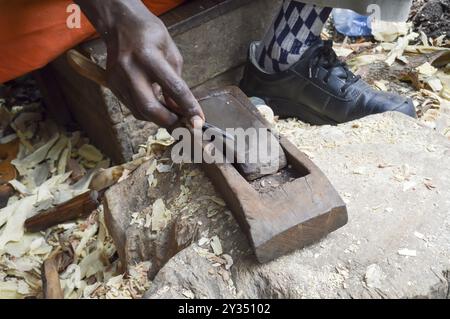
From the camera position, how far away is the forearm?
1305 millimetres

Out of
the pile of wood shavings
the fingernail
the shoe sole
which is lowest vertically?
the pile of wood shavings

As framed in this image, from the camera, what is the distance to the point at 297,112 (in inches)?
81.2

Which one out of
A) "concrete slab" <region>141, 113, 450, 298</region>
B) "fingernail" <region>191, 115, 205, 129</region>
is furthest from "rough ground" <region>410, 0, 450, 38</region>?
"fingernail" <region>191, 115, 205, 129</region>

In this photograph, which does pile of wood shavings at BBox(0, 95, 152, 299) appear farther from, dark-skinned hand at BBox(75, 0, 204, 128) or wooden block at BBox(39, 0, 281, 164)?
dark-skinned hand at BBox(75, 0, 204, 128)

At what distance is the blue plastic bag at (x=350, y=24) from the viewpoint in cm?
256

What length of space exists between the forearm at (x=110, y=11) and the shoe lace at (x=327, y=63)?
0.81m

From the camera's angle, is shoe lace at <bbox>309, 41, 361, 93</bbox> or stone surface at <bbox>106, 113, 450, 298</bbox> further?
shoe lace at <bbox>309, 41, 361, 93</bbox>

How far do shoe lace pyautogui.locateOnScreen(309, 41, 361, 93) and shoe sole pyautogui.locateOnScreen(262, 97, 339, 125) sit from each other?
0.41ft

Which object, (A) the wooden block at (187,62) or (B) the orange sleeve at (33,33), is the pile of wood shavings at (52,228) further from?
(B) the orange sleeve at (33,33)

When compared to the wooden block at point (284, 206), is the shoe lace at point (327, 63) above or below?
below

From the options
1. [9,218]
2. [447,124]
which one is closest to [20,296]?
[9,218]

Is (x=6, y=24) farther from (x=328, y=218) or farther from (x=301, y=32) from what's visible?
(x=328, y=218)

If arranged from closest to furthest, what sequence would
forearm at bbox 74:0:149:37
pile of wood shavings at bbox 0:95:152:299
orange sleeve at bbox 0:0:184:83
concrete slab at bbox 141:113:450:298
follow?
concrete slab at bbox 141:113:450:298, forearm at bbox 74:0:149:37, pile of wood shavings at bbox 0:95:152:299, orange sleeve at bbox 0:0:184:83

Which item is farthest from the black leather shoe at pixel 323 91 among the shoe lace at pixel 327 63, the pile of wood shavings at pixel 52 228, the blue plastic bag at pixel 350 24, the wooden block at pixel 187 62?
the pile of wood shavings at pixel 52 228
